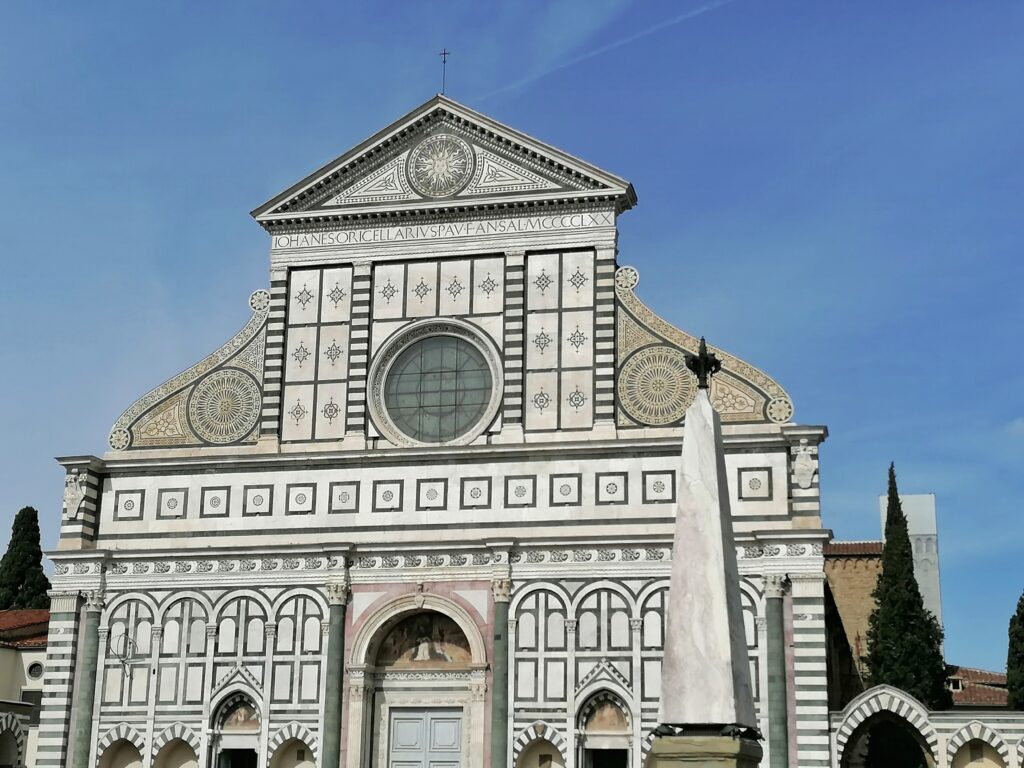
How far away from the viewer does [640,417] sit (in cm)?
2662

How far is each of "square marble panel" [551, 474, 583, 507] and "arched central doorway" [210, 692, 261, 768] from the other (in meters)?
6.97

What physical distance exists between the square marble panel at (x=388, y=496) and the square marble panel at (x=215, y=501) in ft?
10.2

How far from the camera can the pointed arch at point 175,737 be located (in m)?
26.8

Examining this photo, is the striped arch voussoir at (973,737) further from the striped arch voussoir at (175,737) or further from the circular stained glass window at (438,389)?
the striped arch voussoir at (175,737)

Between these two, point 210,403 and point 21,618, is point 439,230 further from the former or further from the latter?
point 21,618

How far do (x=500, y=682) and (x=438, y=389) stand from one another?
5.96 meters

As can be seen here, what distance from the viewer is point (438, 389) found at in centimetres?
2802

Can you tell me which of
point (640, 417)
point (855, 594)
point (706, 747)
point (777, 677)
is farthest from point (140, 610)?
point (855, 594)

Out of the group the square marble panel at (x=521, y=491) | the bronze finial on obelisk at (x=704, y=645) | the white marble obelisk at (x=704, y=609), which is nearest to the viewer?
the bronze finial on obelisk at (x=704, y=645)

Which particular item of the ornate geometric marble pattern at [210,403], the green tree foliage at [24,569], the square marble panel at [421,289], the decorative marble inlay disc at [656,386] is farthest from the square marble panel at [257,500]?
the green tree foliage at [24,569]

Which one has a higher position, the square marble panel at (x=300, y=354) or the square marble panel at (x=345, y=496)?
the square marble panel at (x=300, y=354)

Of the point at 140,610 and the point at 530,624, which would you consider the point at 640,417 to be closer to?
the point at 530,624

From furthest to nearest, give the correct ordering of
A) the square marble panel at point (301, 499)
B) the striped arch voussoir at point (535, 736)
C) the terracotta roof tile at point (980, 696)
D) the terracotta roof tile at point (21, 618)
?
the terracotta roof tile at point (980, 696) → the terracotta roof tile at point (21, 618) → the square marble panel at point (301, 499) → the striped arch voussoir at point (535, 736)

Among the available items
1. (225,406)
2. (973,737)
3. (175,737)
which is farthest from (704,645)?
(225,406)
